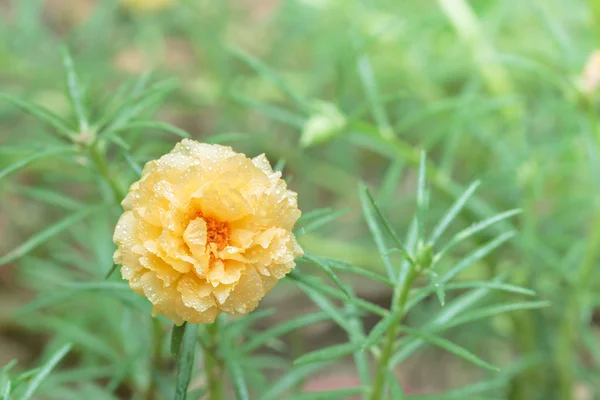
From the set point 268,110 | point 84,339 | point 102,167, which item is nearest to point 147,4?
point 268,110

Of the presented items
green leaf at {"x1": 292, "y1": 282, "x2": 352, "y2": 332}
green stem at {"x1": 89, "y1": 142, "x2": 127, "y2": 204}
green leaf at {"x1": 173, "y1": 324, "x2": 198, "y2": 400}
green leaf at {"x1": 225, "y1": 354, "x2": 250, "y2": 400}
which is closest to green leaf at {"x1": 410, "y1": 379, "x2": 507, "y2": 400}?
green leaf at {"x1": 292, "y1": 282, "x2": 352, "y2": 332}

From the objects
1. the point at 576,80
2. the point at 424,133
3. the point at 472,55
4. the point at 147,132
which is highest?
the point at 147,132

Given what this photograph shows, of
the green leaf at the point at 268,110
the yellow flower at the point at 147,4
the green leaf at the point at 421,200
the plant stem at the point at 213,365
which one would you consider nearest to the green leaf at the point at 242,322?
the plant stem at the point at 213,365

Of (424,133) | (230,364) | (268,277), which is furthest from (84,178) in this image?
(424,133)

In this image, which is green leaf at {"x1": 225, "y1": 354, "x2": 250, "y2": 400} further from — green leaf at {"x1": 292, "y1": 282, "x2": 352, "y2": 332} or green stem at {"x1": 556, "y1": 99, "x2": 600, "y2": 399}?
green stem at {"x1": 556, "y1": 99, "x2": 600, "y2": 399}

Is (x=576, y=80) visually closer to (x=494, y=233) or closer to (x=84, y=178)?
(x=494, y=233)

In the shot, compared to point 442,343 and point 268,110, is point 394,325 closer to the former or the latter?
point 442,343
